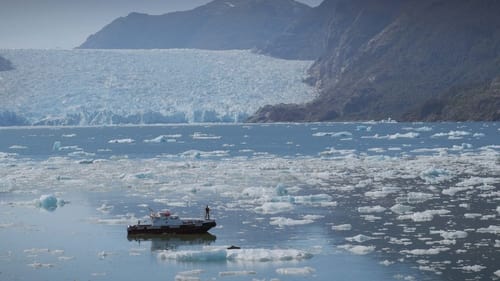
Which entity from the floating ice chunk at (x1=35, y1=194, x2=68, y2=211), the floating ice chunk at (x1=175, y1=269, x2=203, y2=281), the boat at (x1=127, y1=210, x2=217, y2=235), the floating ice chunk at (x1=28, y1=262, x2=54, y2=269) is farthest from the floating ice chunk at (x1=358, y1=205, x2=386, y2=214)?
the floating ice chunk at (x1=35, y1=194, x2=68, y2=211)

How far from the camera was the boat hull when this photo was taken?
1361 inches

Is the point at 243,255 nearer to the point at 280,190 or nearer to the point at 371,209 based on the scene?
the point at 371,209

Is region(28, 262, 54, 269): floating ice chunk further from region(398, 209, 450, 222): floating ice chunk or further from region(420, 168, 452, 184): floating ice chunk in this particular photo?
region(420, 168, 452, 184): floating ice chunk

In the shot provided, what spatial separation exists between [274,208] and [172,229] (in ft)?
22.9

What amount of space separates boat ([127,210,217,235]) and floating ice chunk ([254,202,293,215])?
5.09 m

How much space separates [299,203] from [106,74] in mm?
118756

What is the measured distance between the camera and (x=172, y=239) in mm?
34469

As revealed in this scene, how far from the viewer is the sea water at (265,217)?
27562 millimetres

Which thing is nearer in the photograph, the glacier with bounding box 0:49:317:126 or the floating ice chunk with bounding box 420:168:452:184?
the floating ice chunk with bounding box 420:168:452:184

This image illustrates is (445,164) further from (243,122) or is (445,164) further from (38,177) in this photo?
(243,122)

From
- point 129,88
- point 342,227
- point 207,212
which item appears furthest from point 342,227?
point 129,88

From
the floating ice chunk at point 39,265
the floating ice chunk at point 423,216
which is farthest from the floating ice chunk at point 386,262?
the floating ice chunk at point 39,265

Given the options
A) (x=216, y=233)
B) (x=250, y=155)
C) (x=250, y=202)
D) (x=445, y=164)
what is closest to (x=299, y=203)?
(x=250, y=202)

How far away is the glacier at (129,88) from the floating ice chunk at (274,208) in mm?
103545
